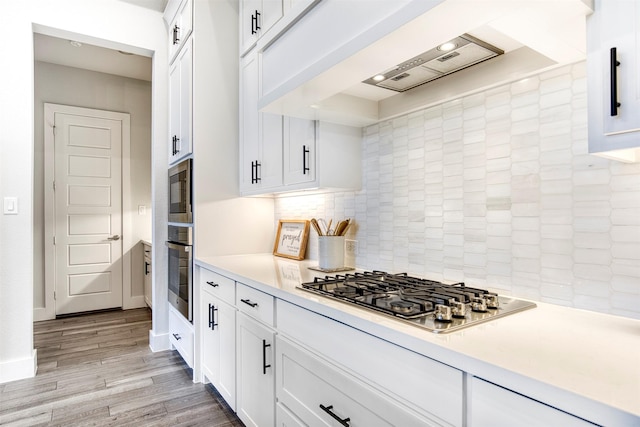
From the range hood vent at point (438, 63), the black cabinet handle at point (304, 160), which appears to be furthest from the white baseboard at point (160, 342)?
the range hood vent at point (438, 63)

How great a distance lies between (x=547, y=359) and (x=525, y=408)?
0.12 metres

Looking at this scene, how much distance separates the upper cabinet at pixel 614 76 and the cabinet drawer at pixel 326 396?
2.49 feet

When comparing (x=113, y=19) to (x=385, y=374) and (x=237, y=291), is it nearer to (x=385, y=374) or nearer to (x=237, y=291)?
(x=237, y=291)

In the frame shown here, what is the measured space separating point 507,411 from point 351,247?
1.34 meters

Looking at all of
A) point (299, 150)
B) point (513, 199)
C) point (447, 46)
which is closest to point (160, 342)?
point (299, 150)

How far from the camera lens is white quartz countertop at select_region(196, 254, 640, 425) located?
1.94 feet

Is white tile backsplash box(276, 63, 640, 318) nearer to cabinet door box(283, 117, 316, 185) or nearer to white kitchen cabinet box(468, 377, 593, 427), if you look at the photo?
cabinet door box(283, 117, 316, 185)

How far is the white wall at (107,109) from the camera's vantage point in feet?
13.4

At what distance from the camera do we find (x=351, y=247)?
79.2 inches

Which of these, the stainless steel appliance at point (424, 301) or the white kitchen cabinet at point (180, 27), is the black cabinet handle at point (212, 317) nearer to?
the stainless steel appliance at point (424, 301)

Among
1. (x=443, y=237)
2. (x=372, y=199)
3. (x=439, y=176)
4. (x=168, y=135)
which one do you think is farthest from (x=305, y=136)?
(x=168, y=135)

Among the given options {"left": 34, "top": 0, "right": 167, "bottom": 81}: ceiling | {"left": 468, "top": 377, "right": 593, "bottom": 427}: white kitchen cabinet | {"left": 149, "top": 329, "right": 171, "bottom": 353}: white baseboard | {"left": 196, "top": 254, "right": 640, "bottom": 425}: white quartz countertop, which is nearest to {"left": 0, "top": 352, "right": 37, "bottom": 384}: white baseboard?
{"left": 149, "top": 329, "right": 171, "bottom": 353}: white baseboard

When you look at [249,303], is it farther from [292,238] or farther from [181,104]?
[181,104]

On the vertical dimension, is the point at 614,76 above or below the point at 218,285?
above
